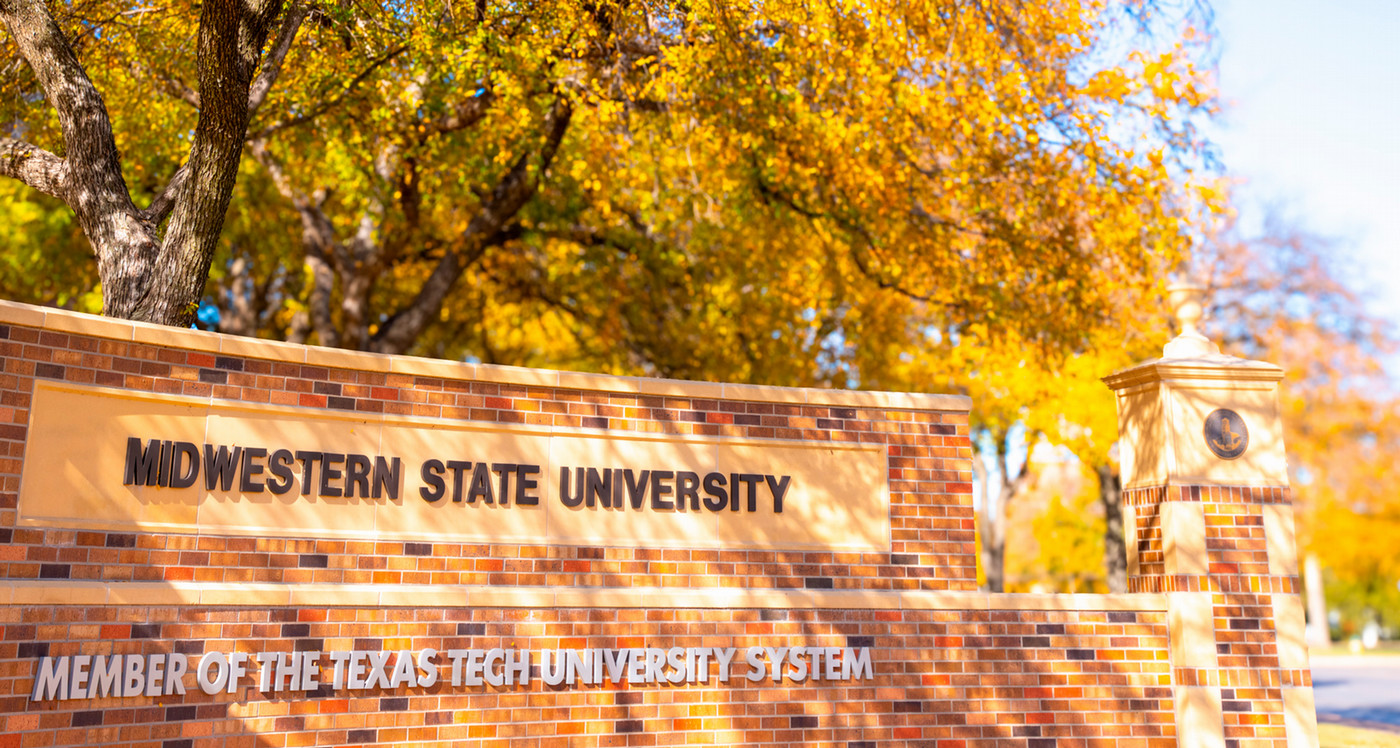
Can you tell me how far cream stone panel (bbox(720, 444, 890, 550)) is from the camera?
6.82 m

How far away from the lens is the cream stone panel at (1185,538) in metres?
7.07

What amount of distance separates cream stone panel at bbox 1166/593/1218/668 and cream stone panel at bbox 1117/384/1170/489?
820 millimetres

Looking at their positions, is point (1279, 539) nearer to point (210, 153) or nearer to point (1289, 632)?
point (1289, 632)

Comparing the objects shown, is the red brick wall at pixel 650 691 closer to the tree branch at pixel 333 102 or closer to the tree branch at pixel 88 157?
the tree branch at pixel 88 157

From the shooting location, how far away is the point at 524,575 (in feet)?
20.7

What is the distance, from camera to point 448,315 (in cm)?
1848

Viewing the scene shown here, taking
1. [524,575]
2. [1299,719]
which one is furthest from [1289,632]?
[524,575]

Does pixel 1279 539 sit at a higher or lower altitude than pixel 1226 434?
lower

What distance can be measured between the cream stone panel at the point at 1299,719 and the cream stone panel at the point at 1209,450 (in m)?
1.43

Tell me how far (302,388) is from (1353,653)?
43.1 metres

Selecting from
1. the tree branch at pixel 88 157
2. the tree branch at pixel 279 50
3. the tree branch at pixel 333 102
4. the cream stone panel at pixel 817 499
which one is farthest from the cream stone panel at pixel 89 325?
the tree branch at pixel 333 102

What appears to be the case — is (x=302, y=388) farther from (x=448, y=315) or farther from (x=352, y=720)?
(x=448, y=315)

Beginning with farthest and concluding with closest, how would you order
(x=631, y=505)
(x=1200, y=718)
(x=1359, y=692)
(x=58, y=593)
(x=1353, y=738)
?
(x=1359, y=692)
(x=1353, y=738)
(x=1200, y=718)
(x=631, y=505)
(x=58, y=593)

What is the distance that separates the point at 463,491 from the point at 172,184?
3.19 metres
